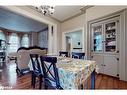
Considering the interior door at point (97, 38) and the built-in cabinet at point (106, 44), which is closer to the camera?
the built-in cabinet at point (106, 44)

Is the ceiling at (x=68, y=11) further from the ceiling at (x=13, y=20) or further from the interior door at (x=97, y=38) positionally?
the ceiling at (x=13, y=20)

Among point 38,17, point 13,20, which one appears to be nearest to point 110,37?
point 38,17

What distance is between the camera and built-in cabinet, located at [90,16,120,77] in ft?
10.6

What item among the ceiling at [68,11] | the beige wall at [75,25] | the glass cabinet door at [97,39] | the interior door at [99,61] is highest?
the ceiling at [68,11]

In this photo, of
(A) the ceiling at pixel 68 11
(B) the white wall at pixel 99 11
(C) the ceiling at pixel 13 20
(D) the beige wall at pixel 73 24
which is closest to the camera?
(B) the white wall at pixel 99 11

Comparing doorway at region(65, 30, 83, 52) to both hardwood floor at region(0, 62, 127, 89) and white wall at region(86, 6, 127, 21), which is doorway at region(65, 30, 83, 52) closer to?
white wall at region(86, 6, 127, 21)

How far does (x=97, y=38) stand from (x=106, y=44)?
0.45m

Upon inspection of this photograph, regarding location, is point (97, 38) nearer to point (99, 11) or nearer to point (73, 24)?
point (99, 11)

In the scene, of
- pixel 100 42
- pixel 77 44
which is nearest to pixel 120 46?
pixel 100 42

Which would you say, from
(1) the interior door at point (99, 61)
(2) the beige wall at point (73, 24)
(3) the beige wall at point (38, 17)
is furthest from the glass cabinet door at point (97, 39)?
(3) the beige wall at point (38, 17)

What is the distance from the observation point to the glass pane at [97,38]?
3.79 m

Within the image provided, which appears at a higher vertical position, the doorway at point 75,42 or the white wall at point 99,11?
the white wall at point 99,11

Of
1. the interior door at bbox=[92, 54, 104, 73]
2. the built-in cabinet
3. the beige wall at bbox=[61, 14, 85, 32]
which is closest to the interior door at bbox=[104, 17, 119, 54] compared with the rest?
the built-in cabinet
